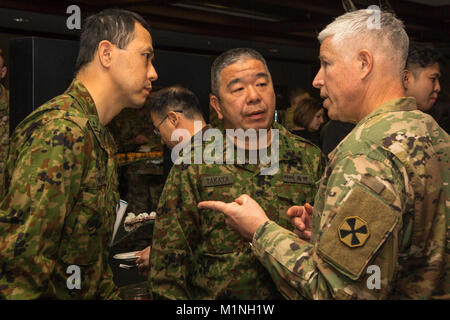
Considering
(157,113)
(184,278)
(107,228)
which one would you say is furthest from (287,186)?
(157,113)

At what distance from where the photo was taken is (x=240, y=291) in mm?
1799

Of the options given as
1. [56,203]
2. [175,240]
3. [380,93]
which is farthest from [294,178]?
[56,203]

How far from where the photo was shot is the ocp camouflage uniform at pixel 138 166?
335 centimetres

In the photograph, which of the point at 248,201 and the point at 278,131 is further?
the point at 278,131

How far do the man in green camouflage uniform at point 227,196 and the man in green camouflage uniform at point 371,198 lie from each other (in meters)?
0.42

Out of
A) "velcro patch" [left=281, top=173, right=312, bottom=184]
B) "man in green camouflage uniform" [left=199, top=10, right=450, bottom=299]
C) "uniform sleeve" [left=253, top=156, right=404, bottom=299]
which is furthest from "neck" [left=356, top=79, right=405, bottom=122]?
"velcro patch" [left=281, top=173, right=312, bottom=184]

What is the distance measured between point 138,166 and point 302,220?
6.76 ft

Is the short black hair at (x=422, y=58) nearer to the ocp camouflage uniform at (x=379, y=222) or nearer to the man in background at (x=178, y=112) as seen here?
the man in background at (x=178, y=112)

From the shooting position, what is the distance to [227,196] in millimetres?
1905

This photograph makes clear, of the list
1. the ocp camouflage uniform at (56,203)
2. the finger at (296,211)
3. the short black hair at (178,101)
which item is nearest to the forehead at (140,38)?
the ocp camouflage uniform at (56,203)

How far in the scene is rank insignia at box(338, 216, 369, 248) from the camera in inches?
42.7

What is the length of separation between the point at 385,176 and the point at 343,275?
24cm

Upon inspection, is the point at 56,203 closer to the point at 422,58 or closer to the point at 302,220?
the point at 302,220

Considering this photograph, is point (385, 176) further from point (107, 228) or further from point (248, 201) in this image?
point (107, 228)
